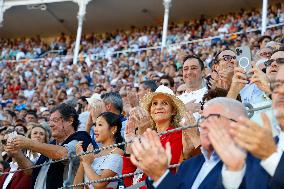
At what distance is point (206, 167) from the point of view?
124 inches

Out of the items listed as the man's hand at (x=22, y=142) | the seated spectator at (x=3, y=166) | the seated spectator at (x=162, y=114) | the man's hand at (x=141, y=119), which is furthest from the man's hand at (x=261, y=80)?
the seated spectator at (x=3, y=166)

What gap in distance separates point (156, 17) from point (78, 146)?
57.8ft

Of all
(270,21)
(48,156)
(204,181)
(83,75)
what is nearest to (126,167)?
(48,156)

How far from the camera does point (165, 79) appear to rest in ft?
24.6

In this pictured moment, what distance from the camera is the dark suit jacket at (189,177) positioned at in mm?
2883

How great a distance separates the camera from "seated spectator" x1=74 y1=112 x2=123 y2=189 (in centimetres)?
456

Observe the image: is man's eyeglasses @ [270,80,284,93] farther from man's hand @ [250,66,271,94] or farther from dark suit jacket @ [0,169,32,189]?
dark suit jacket @ [0,169,32,189]

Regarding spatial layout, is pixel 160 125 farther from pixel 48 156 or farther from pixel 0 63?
pixel 0 63

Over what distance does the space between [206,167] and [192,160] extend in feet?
0.56

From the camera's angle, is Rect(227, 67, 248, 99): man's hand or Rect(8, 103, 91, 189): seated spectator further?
Rect(8, 103, 91, 189): seated spectator

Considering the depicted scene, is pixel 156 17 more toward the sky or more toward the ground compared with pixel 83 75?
more toward the sky

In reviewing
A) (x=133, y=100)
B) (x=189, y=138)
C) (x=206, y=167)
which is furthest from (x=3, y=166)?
(x=206, y=167)

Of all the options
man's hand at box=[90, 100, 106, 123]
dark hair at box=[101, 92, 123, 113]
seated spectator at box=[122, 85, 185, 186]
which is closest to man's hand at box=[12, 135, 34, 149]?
→ seated spectator at box=[122, 85, 185, 186]

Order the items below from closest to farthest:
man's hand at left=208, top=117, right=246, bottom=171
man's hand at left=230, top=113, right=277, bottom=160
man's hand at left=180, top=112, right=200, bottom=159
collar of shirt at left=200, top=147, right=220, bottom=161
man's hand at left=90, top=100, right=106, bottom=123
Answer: man's hand at left=230, top=113, right=277, bottom=160
man's hand at left=208, top=117, right=246, bottom=171
collar of shirt at left=200, top=147, right=220, bottom=161
man's hand at left=180, top=112, right=200, bottom=159
man's hand at left=90, top=100, right=106, bottom=123
